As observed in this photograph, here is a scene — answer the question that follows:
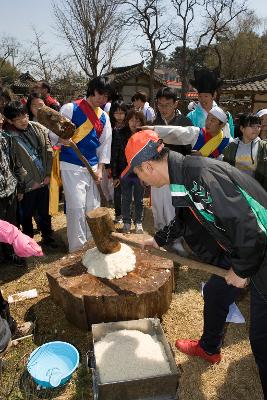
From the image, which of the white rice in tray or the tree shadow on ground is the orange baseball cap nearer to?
the white rice in tray

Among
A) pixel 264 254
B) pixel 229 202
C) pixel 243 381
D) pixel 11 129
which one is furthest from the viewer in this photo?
pixel 11 129

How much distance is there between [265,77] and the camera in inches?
633

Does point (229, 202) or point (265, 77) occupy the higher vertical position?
point (265, 77)

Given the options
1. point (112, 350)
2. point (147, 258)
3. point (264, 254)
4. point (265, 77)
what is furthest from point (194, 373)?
point (265, 77)

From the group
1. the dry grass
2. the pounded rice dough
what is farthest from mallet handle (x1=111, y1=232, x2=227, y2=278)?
the dry grass

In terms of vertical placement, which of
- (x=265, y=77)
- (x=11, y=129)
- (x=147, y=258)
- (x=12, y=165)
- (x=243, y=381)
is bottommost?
(x=243, y=381)

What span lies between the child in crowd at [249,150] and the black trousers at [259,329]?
1.91 metres

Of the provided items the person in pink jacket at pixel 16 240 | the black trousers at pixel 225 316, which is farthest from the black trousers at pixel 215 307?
the person in pink jacket at pixel 16 240

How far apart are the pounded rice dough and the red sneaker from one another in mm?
865

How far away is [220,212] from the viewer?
179cm

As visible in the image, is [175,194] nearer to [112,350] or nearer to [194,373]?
[112,350]

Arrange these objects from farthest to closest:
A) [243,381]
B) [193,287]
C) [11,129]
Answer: [11,129] → [193,287] → [243,381]

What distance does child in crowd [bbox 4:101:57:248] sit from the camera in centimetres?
439

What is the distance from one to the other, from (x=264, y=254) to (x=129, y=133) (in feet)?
13.6
